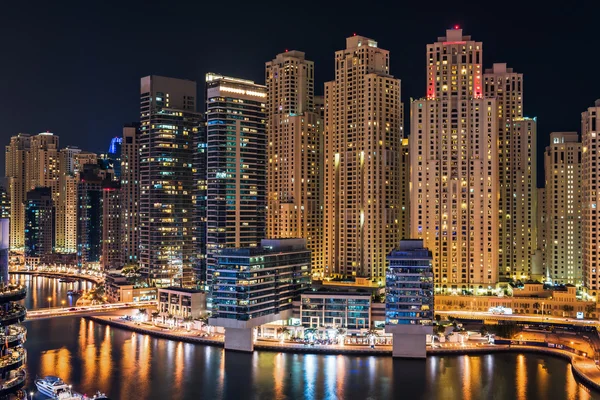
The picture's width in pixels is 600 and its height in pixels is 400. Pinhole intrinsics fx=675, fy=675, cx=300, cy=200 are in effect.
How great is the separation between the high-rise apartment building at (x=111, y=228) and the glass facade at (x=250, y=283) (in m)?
68.9

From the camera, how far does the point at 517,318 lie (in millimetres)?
73750

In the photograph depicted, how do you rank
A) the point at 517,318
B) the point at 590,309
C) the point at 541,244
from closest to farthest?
the point at 517,318
the point at 590,309
the point at 541,244

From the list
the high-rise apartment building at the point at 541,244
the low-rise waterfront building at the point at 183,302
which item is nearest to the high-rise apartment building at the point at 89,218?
the low-rise waterfront building at the point at 183,302

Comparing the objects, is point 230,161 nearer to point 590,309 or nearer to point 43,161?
point 590,309

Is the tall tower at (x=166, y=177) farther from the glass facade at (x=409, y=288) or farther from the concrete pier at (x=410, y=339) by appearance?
the concrete pier at (x=410, y=339)

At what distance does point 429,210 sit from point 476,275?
9.70 metres

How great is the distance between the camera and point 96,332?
242 ft

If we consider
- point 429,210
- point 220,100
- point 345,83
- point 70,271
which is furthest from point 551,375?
point 70,271

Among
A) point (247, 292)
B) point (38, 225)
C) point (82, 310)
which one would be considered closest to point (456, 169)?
point (247, 292)

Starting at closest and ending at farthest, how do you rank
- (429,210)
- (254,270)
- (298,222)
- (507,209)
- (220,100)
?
(254,270) < (220,100) < (429,210) < (507,209) < (298,222)

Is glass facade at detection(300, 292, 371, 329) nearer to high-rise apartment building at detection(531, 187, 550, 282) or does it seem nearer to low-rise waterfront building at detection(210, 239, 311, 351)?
low-rise waterfront building at detection(210, 239, 311, 351)

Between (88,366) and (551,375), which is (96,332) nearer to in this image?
(88,366)

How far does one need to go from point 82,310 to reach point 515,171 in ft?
196

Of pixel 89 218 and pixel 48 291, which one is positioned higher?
pixel 89 218
